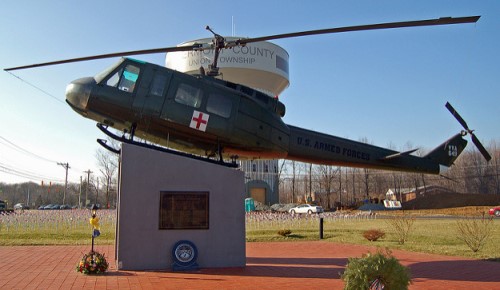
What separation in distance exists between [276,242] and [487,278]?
1152cm

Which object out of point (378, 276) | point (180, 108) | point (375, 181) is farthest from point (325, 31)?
point (375, 181)

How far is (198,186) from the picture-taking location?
12359 millimetres

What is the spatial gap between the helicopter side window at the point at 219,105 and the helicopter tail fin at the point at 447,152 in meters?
8.05

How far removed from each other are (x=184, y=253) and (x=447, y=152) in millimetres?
10523

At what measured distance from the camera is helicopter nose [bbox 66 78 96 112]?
12.6 metres

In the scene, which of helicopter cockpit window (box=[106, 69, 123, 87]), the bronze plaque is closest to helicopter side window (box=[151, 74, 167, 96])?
helicopter cockpit window (box=[106, 69, 123, 87])

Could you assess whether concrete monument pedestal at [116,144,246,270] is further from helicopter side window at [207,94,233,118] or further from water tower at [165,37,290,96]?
water tower at [165,37,290,96]

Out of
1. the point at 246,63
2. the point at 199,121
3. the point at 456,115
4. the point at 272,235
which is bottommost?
the point at 272,235

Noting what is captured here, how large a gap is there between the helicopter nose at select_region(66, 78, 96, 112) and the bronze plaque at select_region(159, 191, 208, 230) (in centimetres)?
365

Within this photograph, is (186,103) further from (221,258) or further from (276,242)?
(276,242)

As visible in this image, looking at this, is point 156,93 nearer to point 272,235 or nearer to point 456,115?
point 456,115

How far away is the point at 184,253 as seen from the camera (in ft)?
39.0

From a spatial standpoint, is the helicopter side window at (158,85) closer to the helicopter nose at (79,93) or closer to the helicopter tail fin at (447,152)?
the helicopter nose at (79,93)

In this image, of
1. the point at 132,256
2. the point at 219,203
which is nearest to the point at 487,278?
the point at 219,203
